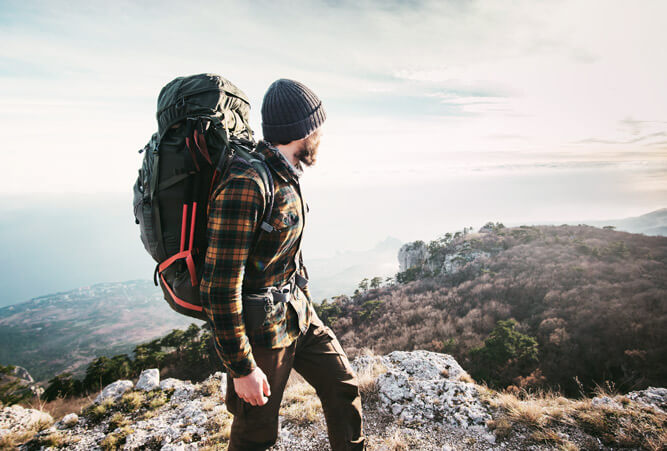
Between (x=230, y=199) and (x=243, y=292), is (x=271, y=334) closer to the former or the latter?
(x=243, y=292)

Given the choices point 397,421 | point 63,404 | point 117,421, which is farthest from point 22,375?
point 397,421

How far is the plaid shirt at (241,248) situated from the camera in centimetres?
151

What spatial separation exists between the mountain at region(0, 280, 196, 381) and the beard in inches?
3110

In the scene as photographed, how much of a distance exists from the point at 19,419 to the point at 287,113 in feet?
21.5

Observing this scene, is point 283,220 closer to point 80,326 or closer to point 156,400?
point 156,400

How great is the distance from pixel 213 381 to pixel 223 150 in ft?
18.1

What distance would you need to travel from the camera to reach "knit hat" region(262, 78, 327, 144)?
1.99 m

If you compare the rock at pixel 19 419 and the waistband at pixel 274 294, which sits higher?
the waistband at pixel 274 294

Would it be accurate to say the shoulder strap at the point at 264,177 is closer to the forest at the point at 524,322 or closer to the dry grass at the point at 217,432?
the dry grass at the point at 217,432

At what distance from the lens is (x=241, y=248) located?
153 cm

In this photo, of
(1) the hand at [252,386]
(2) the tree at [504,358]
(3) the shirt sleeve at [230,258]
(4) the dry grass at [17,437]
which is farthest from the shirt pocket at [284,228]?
(2) the tree at [504,358]

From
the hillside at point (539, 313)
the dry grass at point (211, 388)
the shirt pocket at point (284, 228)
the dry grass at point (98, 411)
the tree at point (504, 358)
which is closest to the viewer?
the shirt pocket at point (284, 228)

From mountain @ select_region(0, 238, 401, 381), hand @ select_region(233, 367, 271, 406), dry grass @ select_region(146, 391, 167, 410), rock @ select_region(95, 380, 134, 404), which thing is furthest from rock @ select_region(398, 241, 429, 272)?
mountain @ select_region(0, 238, 401, 381)

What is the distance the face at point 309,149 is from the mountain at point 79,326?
7901 cm
